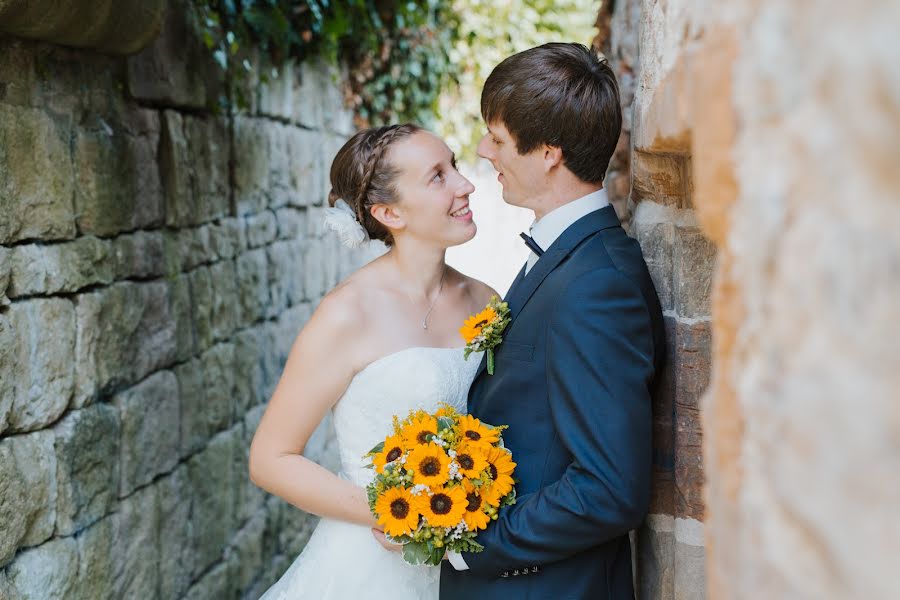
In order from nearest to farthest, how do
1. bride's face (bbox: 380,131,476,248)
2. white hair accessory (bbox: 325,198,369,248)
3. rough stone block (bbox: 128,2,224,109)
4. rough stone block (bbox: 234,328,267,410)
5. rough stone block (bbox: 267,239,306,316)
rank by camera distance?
bride's face (bbox: 380,131,476,248) → white hair accessory (bbox: 325,198,369,248) → rough stone block (bbox: 128,2,224,109) → rough stone block (bbox: 234,328,267,410) → rough stone block (bbox: 267,239,306,316)

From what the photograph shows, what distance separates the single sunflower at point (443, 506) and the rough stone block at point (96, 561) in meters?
1.20

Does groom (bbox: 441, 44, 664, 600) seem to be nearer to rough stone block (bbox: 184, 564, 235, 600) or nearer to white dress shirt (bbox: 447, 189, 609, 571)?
white dress shirt (bbox: 447, 189, 609, 571)

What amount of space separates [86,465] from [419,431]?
3.71 ft

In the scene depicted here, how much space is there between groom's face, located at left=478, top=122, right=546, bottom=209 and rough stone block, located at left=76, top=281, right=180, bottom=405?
1.29 metres

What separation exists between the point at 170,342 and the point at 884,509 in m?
3.00

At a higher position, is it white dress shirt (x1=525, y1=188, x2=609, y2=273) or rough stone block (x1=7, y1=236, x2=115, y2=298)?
white dress shirt (x1=525, y1=188, x2=609, y2=273)

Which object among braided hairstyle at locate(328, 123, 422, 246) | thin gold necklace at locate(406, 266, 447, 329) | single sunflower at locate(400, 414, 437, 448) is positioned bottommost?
single sunflower at locate(400, 414, 437, 448)

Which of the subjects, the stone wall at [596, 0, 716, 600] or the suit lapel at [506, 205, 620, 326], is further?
the suit lapel at [506, 205, 620, 326]

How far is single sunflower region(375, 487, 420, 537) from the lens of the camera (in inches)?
74.6

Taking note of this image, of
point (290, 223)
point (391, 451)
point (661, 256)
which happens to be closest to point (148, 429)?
point (391, 451)

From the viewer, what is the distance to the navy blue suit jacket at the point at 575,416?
5.57 ft

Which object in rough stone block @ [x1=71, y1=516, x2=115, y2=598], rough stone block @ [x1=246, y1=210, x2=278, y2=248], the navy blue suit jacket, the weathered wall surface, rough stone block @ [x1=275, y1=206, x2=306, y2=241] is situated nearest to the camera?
the weathered wall surface

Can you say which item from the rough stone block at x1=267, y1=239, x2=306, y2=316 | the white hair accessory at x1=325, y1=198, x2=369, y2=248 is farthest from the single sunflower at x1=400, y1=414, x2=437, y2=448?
the rough stone block at x1=267, y1=239, x2=306, y2=316

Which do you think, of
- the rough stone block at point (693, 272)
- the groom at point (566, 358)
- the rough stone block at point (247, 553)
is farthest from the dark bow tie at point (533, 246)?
the rough stone block at point (247, 553)
